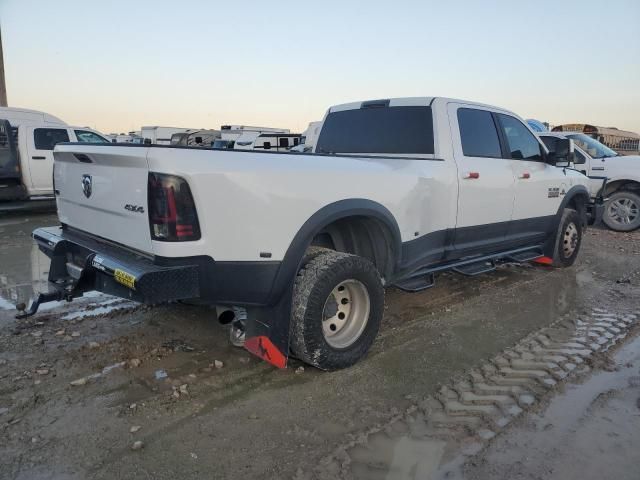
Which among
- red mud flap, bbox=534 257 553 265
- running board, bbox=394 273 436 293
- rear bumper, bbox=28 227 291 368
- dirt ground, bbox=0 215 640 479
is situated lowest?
dirt ground, bbox=0 215 640 479

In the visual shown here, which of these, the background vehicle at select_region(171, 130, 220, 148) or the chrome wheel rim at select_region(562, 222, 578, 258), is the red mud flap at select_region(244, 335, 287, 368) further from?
the background vehicle at select_region(171, 130, 220, 148)

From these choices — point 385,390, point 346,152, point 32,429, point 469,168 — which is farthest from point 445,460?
point 346,152

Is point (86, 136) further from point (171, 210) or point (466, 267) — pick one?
point (171, 210)

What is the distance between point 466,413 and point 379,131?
286 centimetres

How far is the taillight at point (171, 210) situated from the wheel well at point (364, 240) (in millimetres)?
1309

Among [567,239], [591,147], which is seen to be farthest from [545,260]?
[591,147]

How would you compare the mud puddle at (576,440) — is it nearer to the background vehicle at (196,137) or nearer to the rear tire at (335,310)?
the rear tire at (335,310)

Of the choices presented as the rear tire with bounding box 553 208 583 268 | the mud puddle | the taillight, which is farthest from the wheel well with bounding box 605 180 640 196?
the taillight

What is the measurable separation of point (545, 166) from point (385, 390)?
382cm

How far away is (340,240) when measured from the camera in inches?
159

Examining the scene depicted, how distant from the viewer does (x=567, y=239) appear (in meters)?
6.60

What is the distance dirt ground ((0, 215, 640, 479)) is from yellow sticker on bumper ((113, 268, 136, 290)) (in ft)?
2.52

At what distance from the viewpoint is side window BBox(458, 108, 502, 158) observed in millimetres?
4727

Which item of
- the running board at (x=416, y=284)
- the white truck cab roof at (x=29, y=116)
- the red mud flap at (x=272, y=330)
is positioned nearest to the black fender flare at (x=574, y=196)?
the running board at (x=416, y=284)
